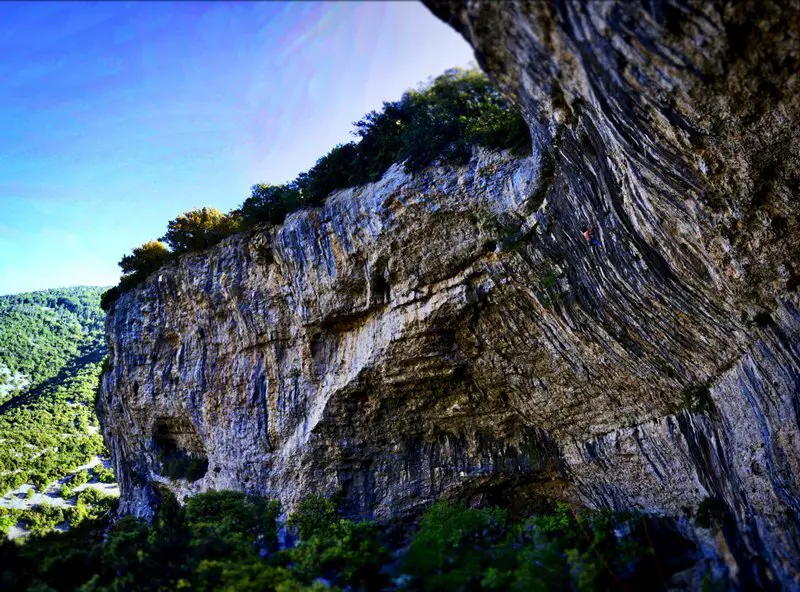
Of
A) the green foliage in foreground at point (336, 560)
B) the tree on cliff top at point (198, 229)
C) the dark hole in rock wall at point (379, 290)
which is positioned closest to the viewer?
the green foliage in foreground at point (336, 560)

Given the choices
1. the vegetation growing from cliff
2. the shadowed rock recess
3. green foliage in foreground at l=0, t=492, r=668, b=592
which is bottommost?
green foliage in foreground at l=0, t=492, r=668, b=592

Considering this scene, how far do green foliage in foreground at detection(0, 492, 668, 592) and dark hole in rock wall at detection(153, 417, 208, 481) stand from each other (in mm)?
10978

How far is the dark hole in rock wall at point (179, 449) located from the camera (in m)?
24.5

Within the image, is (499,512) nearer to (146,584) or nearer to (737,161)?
(146,584)

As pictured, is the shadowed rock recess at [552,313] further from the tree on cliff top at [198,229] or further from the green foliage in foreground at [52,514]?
the green foliage in foreground at [52,514]

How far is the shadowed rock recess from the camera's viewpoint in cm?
762

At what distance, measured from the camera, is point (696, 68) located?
276 inches

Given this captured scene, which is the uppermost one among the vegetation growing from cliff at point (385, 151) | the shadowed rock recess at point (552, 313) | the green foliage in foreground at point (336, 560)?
the vegetation growing from cliff at point (385, 151)

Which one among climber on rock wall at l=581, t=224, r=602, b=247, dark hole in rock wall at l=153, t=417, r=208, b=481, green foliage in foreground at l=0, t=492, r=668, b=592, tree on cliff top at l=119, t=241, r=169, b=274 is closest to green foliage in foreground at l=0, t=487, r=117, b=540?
dark hole in rock wall at l=153, t=417, r=208, b=481

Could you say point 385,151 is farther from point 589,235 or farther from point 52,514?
point 52,514

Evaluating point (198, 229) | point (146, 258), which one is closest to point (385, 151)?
point (198, 229)

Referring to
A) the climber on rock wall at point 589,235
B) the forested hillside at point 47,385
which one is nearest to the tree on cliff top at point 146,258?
the climber on rock wall at point 589,235

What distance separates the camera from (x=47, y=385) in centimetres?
6756

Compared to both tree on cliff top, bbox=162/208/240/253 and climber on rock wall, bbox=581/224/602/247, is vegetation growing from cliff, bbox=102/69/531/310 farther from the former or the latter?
climber on rock wall, bbox=581/224/602/247
